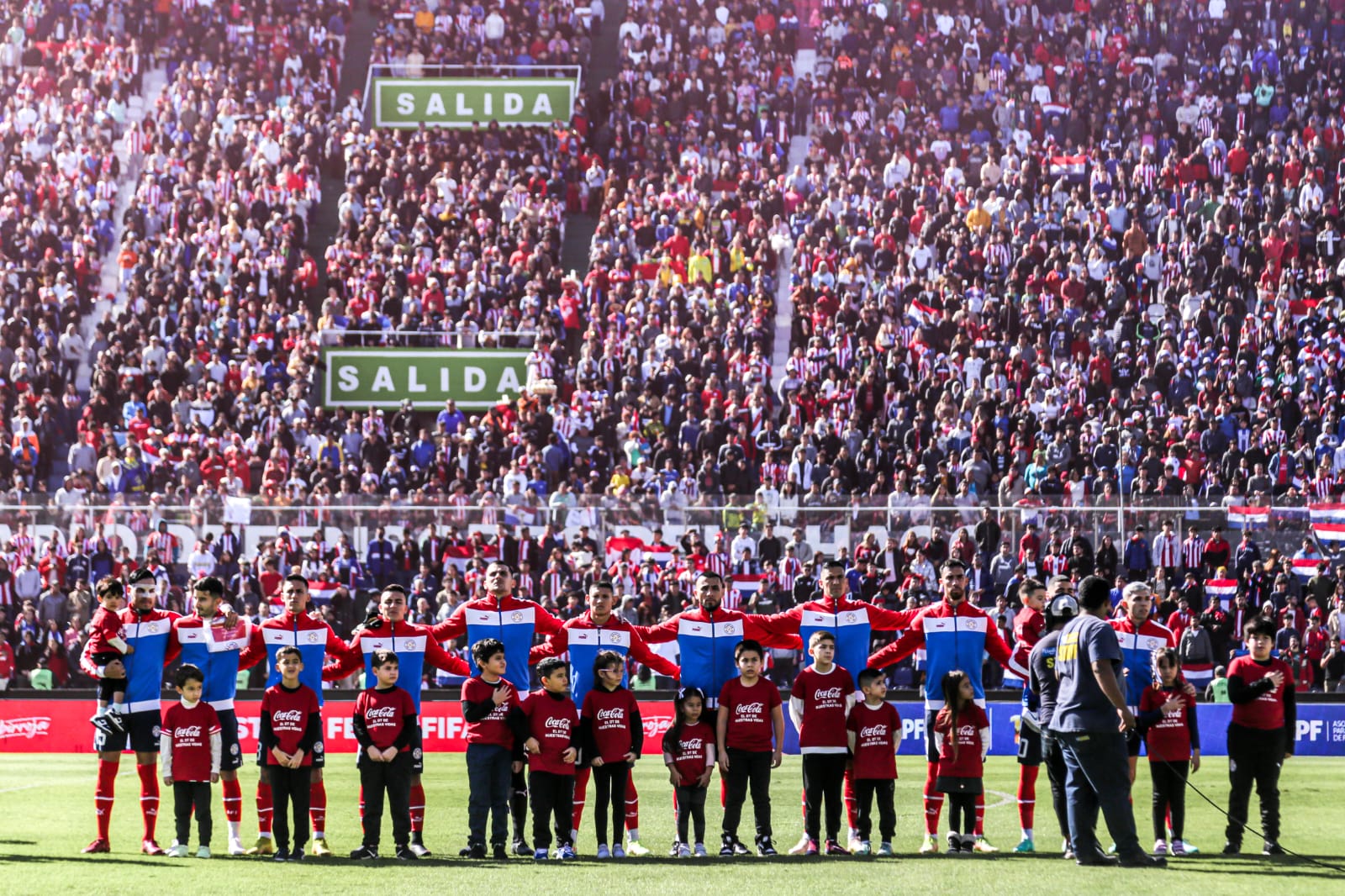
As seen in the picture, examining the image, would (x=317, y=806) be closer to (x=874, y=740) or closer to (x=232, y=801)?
(x=232, y=801)

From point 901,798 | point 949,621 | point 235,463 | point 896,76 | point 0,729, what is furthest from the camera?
point 896,76

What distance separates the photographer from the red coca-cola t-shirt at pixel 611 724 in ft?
47.2

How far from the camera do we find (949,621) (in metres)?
15.5

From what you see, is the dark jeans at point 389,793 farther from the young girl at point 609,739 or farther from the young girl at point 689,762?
the young girl at point 689,762

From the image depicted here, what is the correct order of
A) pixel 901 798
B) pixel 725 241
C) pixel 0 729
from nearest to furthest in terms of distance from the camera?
pixel 901 798 < pixel 0 729 < pixel 725 241

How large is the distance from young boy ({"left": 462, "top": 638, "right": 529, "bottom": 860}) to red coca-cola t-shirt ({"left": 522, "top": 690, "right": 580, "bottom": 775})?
117 millimetres

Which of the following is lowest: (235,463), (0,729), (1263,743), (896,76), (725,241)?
(0,729)

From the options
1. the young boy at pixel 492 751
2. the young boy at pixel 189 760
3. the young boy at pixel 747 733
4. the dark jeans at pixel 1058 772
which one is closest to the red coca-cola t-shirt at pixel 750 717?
the young boy at pixel 747 733

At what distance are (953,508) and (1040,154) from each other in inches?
598

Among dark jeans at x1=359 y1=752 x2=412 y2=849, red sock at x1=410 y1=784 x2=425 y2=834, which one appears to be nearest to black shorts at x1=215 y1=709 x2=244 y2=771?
dark jeans at x1=359 y1=752 x2=412 y2=849

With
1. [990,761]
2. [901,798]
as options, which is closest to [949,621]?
[901,798]

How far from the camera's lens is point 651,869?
1334 cm

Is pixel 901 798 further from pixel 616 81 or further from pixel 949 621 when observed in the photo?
pixel 616 81

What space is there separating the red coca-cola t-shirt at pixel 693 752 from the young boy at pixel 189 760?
11.9 feet
